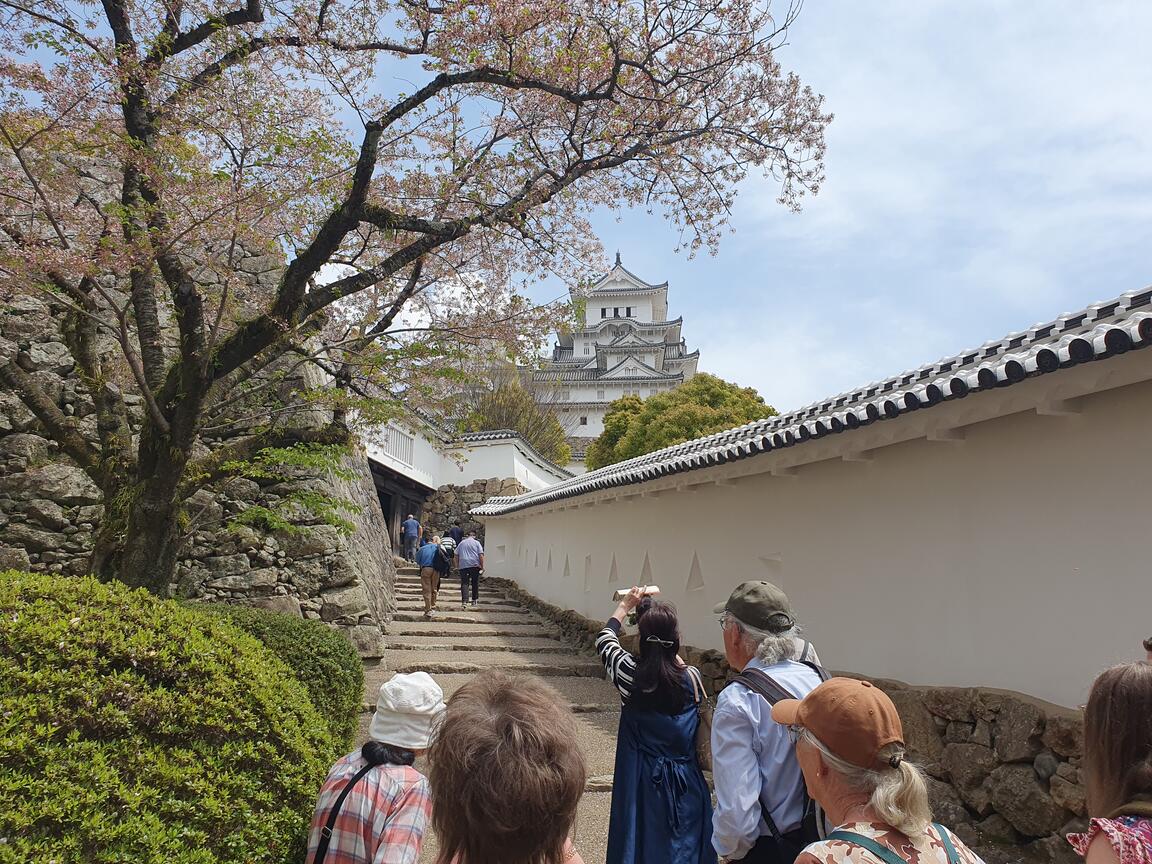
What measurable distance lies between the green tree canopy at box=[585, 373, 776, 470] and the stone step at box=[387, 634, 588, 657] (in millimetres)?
10767

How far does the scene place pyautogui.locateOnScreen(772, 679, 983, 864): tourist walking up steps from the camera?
5.10ft

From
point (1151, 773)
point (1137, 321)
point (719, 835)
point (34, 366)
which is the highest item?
point (34, 366)

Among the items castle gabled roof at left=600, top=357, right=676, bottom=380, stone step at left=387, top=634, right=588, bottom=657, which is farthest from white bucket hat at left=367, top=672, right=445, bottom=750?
castle gabled roof at left=600, top=357, right=676, bottom=380

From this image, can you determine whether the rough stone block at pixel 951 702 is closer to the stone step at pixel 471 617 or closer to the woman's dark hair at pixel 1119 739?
the woman's dark hair at pixel 1119 739

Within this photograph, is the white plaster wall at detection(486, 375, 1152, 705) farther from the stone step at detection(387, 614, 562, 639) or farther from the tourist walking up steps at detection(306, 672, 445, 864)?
the stone step at detection(387, 614, 562, 639)

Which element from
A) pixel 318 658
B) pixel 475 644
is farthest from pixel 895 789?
pixel 475 644

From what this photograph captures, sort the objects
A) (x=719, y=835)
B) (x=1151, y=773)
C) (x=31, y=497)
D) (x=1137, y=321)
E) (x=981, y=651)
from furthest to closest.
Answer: (x=31, y=497) < (x=981, y=651) < (x=1137, y=321) < (x=719, y=835) < (x=1151, y=773)

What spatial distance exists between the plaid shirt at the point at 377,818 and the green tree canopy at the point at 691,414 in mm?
20347

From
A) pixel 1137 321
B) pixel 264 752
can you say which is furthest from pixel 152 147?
Answer: pixel 1137 321

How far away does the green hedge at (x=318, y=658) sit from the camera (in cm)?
463

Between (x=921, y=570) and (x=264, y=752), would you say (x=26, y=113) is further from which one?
(x=921, y=570)

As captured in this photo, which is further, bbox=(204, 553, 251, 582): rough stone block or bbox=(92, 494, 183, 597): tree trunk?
bbox=(204, 553, 251, 582): rough stone block

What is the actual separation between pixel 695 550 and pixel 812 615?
2.19 m

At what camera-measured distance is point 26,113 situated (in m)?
5.27
